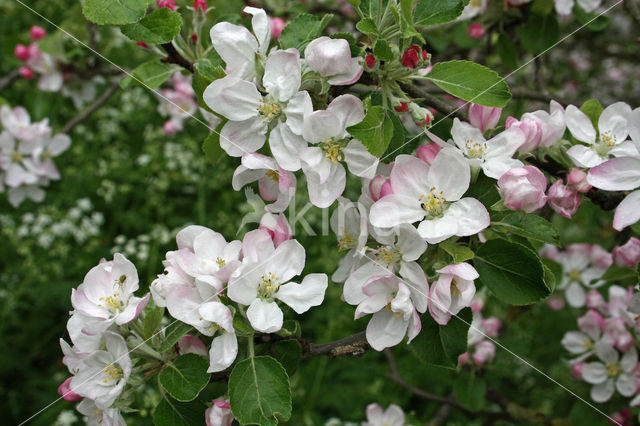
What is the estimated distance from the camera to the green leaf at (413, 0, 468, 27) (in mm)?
1146

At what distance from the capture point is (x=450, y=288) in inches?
41.4

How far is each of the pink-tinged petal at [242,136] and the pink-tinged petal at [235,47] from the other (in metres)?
0.10

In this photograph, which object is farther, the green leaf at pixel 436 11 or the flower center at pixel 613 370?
the flower center at pixel 613 370

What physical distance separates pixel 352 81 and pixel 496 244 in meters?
0.41

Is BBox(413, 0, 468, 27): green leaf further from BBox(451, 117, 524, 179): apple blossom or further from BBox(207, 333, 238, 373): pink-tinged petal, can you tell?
BBox(207, 333, 238, 373): pink-tinged petal

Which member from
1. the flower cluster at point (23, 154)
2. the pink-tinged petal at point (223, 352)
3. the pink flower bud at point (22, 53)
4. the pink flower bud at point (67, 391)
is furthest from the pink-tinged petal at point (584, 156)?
the pink flower bud at point (22, 53)

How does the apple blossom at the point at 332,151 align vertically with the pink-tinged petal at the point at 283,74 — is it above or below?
below

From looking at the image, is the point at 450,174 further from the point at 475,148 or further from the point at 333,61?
the point at 333,61

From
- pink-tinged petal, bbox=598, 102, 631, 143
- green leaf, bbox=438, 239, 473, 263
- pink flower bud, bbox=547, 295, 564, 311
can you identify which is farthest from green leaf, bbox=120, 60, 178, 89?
pink flower bud, bbox=547, 295, 564, 311

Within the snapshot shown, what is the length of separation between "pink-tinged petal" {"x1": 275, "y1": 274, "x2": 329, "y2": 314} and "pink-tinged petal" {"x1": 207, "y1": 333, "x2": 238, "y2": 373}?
0.41ft

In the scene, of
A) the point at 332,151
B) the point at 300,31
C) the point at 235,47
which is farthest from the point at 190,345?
the point at 300,31

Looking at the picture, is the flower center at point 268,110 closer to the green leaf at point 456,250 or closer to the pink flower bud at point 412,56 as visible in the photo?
the pink flower bud at point 412,56

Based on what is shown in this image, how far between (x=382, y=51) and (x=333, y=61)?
9 cm

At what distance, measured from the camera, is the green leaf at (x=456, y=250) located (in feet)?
3.44
